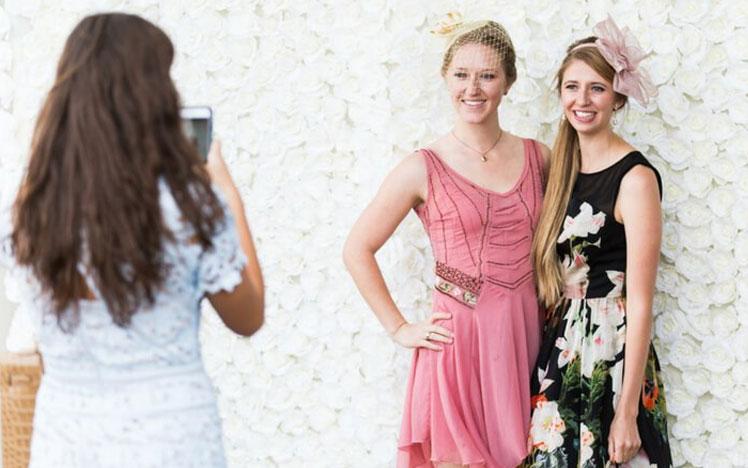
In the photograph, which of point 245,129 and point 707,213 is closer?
point 707,213

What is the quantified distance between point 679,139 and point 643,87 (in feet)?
0.96

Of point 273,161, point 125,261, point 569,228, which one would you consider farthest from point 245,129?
point 125,261

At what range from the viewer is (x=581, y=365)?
2.98 m

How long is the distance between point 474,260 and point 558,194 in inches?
10.8

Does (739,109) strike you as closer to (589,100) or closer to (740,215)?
(740,215)

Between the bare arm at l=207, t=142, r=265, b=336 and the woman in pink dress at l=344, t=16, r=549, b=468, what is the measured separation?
118 cm

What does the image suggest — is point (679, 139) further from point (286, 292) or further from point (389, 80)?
point (286, 292)

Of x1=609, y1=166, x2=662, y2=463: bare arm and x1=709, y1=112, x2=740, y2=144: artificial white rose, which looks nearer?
x1=609, y1=166, x2=662, y2=463: bare arm

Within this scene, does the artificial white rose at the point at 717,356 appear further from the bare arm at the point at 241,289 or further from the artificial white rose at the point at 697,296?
the bare arm at the point at 241,289

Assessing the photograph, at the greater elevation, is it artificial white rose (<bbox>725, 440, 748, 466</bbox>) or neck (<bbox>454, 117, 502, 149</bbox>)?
neck (<bbox>454, 117, 502, 149</bbox>)

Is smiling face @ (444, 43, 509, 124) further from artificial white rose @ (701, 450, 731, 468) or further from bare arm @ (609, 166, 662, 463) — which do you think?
artificial white rose @ (701, 450, 731, 468)

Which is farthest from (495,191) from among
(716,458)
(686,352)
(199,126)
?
(199,126)

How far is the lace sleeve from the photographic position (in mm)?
1845

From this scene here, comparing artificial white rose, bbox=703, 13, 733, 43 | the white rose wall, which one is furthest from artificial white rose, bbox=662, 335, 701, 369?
artificial white rose, bbox=703, 13, 733, 43
